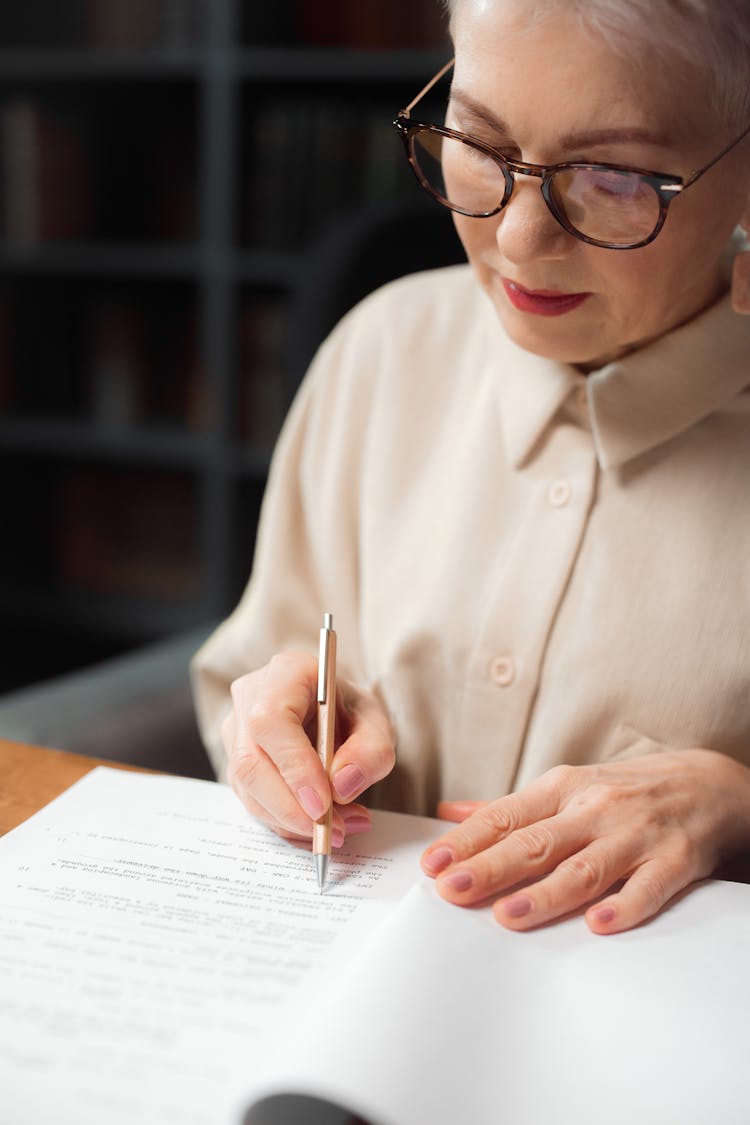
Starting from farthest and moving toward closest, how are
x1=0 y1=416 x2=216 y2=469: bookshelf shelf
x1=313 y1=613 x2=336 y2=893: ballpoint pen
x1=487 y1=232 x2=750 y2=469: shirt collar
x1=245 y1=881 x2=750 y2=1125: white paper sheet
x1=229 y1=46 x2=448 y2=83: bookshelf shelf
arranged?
x1=0 y1=416 x2=216 y2=469: bookshelf shelf < x1=229 y1=46 x2=448 y2=83: bookshelf shelf < x1=487 y1=232 x2=750 y2=469: shirt collar < x1=313 y1=613 x2=336 y2=893: ballpoint pen < x1=245 y1=881 x2=750 y2=1125: white paper sheet

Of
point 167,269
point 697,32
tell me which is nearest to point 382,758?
point 697,32

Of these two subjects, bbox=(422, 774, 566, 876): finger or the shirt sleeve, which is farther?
the shirt sleeve

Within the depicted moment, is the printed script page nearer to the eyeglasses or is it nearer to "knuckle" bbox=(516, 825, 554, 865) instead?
"knuckle" bbox=(516, 825, 554, 865)

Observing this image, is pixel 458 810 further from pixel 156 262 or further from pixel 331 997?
pixel 156 262

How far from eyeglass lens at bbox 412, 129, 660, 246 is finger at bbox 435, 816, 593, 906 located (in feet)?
1.25

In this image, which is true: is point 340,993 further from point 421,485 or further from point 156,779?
point 421,485

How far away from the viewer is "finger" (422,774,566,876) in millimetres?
726

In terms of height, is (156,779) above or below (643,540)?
below

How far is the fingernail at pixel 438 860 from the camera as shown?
0.72 metres

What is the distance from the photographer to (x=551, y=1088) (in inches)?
21.6

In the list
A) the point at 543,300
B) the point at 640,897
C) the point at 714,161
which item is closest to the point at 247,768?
the point at 640,897

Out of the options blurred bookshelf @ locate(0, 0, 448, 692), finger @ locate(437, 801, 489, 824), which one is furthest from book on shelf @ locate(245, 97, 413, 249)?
finger @ locate(437, 801, 489, 824)

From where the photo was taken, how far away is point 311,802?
74 centimetres

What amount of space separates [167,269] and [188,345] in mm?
234
